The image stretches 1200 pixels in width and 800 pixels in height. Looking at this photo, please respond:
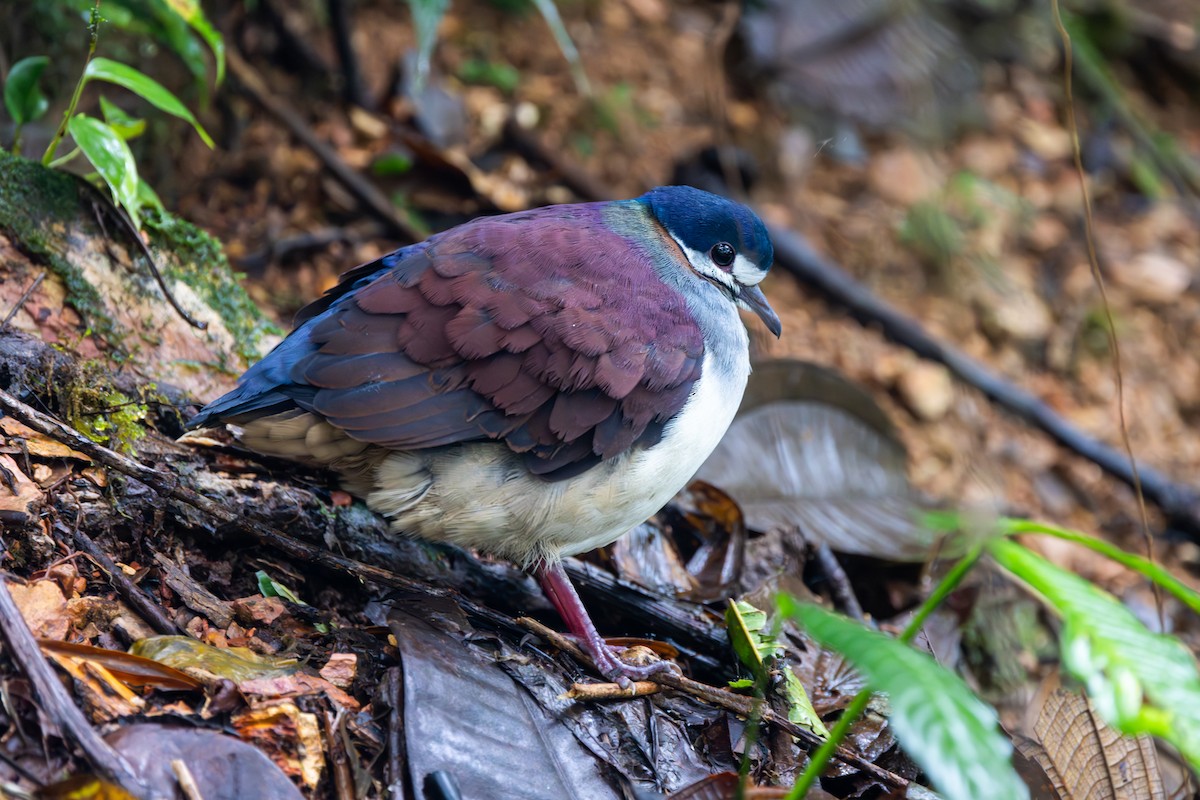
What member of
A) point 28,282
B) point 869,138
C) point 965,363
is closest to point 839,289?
point 965,363

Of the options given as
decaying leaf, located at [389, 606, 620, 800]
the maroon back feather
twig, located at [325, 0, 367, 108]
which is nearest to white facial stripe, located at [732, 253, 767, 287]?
the maroon back feather

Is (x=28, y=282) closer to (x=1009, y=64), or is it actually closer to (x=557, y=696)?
(x=557, y=696)

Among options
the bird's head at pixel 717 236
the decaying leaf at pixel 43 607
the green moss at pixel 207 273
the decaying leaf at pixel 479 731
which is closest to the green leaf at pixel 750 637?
the decaying leaf at pixel 479 731

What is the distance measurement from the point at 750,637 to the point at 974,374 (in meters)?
3.60

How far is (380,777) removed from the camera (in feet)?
7.99

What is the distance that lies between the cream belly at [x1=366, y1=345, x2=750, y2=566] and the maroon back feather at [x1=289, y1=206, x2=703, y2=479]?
0.19 ft

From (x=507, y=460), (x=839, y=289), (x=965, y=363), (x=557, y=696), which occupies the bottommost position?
(x=965, y=363)

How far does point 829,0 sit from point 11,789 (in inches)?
256

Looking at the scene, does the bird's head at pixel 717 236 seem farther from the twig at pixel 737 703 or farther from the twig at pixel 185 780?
the twig at pixel 185 780

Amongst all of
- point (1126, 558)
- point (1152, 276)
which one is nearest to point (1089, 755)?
point (1126, 558)

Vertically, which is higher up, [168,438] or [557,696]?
[168,438]

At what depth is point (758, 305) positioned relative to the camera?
3805 mm

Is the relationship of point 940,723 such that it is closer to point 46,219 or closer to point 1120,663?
point 1120,663

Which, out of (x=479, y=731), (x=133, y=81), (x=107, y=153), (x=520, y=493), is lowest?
(x=479, y=731)
